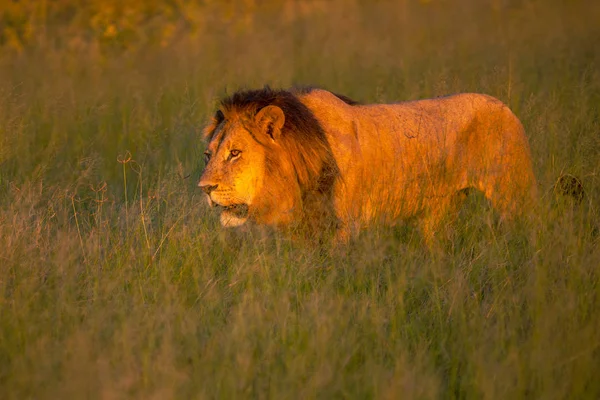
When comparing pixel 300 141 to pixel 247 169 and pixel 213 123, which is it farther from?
pixel 213 123

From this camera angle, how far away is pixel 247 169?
468 centimetres

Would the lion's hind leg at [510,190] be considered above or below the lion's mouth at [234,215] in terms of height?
above

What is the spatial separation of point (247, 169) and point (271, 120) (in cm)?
35

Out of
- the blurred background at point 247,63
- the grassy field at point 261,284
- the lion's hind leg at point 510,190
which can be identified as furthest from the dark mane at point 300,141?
the blurred background at point 247,63

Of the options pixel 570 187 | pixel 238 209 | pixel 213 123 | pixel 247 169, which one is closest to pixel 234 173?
pixel 247 169

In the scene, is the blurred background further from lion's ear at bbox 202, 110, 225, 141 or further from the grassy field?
lion's ear at bbox 202, 110, 225, 141

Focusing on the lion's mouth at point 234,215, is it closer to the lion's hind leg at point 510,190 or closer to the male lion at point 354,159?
the male lion at point 354,159

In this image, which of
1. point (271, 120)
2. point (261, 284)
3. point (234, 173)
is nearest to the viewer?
point (261, 284)

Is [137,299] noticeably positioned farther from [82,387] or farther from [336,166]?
[336,166]

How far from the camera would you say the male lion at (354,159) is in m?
4.73

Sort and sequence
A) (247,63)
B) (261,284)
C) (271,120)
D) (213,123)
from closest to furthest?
(261,284) → (271,120) → (213,123) → (247,63)

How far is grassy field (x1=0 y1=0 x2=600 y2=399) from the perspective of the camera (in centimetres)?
302

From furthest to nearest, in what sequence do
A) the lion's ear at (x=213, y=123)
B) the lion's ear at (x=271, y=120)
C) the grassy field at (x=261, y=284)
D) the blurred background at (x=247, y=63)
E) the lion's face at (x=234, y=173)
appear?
1. the blurred background at (x=247, y=63)
2. the lion's ear at (x=213, y=123)
3. the lion's ear at (x=271, y=120)
4. the lion's face at (x=234, y=173)
5. the grassy field at (x=261, y=284)

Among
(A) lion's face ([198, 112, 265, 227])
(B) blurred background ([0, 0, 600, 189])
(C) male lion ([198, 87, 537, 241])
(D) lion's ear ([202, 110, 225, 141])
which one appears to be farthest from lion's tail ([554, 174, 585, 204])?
(D) lion's ear ([202, 110, 225, 141])
